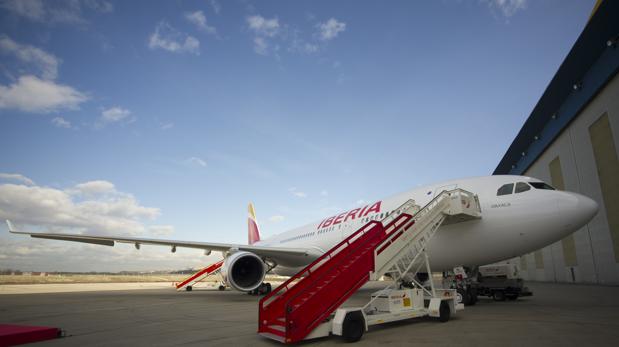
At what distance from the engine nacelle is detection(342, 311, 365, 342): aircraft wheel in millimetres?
6870

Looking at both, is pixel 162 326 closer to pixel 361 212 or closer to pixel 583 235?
pixel 361 212

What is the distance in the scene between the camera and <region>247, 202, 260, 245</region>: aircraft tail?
2716 cm

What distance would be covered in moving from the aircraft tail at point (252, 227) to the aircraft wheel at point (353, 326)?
71.8 ft

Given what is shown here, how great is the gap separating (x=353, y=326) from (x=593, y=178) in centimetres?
1617

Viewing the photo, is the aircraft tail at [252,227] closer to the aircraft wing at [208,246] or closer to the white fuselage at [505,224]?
the aircraft wing at [208,246]

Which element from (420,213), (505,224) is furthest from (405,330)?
(505,224)

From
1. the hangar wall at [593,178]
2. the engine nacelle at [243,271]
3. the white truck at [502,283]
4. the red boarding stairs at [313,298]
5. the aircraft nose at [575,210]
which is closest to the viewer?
the red boarding stairs at [313,298]

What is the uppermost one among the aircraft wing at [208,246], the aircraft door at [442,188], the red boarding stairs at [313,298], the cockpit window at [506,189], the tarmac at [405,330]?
the aircraft door at [442,188]

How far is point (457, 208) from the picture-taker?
25.8 feet

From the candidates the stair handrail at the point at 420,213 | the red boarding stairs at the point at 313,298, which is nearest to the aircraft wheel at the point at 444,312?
the stair handrail at the point at 420,213

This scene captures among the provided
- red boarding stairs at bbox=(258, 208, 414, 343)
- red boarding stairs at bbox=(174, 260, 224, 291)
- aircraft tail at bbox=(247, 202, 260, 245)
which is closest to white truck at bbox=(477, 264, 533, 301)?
red boarding stairs at bbox=(258, 208, 414, 343)

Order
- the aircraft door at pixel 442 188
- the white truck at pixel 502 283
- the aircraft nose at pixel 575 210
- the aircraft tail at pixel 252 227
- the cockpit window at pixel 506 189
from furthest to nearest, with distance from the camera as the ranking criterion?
the aircraft tail at pixel 252 227 < the white truck at pixel 502 283 < the aircraft door at pixel 442 188 < the cockpit window at pixel 506 189 < the aircraft nose at pixel 575 210

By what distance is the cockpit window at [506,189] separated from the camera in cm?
833

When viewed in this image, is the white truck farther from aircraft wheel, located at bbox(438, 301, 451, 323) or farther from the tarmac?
aircraft wheel, located at bbox(438, 301, 451, 323)
